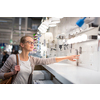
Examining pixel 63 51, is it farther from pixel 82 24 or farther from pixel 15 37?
pixel 15 37

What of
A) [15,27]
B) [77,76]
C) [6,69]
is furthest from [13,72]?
[15,27]

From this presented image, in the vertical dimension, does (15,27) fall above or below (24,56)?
above

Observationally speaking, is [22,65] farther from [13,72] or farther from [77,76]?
[77,76]

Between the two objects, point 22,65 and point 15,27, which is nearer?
point 22,65

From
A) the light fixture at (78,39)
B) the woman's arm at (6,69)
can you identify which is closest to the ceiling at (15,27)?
the woman's arm at (6,69)

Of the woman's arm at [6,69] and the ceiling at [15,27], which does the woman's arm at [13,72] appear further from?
the ceiling at [15,27]

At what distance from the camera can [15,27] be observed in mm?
2498

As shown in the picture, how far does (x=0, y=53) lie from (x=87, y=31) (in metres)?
1.70

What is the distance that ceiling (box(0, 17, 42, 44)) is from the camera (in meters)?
2.31

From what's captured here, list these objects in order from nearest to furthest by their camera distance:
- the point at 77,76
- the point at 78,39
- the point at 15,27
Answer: the point at 77,76 < the point at 78,39 < the point at 15,27

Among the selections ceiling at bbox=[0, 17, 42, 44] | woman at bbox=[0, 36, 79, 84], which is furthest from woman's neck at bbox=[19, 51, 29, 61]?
ceiling at bbox=[0, 17, 42, 44]

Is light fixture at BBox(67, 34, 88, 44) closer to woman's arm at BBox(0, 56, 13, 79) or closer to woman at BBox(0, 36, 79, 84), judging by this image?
woman at BBox(0, 36, 79, 84)

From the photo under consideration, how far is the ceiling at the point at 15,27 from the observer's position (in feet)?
7.57

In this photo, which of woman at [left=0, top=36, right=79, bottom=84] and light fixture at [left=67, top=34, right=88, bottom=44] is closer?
woman at [left=0, top=36, right=79, bottom=84]
